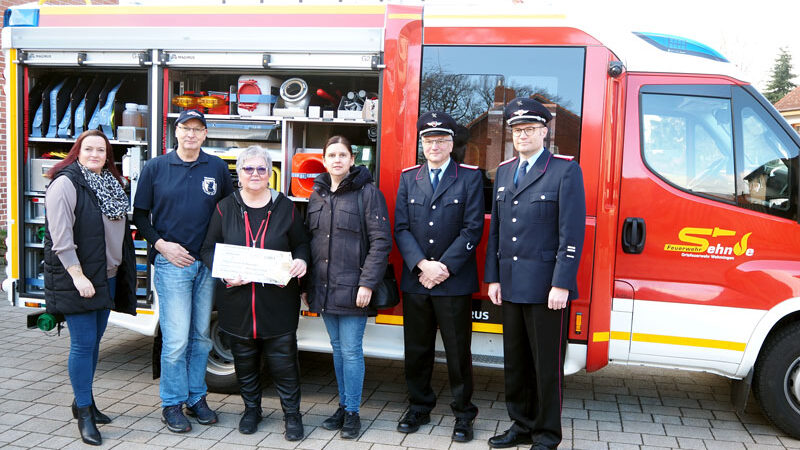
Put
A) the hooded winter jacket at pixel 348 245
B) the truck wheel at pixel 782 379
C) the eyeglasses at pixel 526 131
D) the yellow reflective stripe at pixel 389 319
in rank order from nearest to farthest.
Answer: the eyeglasses at pixel 526 131, the hooded winter jacket at pixel 348 245, the truck wheel at pixel 782 379, the yellow reflective stripe at pixel 389 319

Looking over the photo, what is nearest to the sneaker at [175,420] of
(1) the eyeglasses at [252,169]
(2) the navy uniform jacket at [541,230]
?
(1) the eyeglasses at [252,169]

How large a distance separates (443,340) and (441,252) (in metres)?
0.57

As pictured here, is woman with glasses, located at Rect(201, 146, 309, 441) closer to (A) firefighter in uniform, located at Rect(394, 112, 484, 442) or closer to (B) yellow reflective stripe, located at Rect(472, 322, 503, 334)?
(A) firefighter in uniform, located at Rect(394, 112, 484, 442)

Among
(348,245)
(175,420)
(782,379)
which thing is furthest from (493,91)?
(175,420)

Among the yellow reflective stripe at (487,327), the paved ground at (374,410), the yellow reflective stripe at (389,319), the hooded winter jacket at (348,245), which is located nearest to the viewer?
the hooded winter jacket at (348,245)

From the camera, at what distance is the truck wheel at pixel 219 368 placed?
4.82 metres

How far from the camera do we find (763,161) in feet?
13.8

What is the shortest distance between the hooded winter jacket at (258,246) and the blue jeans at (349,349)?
29 centimetres

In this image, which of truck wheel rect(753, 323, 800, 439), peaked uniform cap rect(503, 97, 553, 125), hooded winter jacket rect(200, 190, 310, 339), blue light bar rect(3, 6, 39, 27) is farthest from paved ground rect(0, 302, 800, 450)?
blue light bar rect(3, 6, 39, 27)

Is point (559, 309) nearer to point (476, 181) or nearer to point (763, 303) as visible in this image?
point (476, 181)

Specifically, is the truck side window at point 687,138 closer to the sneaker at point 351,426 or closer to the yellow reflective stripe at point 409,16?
the yellow reflective stripe at point 409,16

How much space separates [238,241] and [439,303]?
129 cm

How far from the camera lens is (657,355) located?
4234 millimetres

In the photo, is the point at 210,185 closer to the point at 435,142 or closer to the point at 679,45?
the point at 435,142
